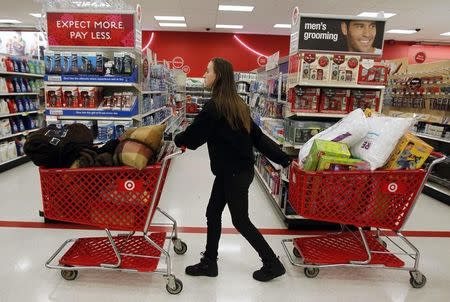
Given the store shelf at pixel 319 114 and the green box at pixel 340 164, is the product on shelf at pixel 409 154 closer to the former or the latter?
the green box at pixel 340 164

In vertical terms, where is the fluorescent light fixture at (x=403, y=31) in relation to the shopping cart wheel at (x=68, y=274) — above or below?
above

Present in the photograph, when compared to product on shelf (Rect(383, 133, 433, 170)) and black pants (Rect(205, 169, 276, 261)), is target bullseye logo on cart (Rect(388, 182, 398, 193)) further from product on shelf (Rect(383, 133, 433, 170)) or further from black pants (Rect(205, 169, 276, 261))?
black pants (Rect(205, 169, 276, 261))

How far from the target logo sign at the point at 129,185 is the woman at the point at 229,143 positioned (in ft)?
1.23

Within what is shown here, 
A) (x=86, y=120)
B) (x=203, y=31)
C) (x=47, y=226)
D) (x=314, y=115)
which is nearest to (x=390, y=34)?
(x=203, y=31)

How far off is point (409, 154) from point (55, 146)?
94.7 inches

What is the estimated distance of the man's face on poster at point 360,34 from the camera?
3.55m

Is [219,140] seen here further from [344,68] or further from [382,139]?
[344,68]

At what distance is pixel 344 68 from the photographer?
343cm

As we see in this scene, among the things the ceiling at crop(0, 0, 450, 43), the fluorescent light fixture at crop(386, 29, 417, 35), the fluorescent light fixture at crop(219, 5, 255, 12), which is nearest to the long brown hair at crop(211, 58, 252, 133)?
the ceiling at crop(0, 0, 450, 43)

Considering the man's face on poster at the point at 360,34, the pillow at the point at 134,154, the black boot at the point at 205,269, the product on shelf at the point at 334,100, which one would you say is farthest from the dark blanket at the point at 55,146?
the man's face on poster at the point at 360,34

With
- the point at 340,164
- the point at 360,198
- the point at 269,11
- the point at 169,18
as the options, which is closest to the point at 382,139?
the point at 340,164

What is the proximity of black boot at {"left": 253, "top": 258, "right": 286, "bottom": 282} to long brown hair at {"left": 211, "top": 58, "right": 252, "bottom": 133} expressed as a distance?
104cm

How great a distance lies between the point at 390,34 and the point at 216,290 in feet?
45.4

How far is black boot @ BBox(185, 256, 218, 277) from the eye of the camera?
2.67 m
